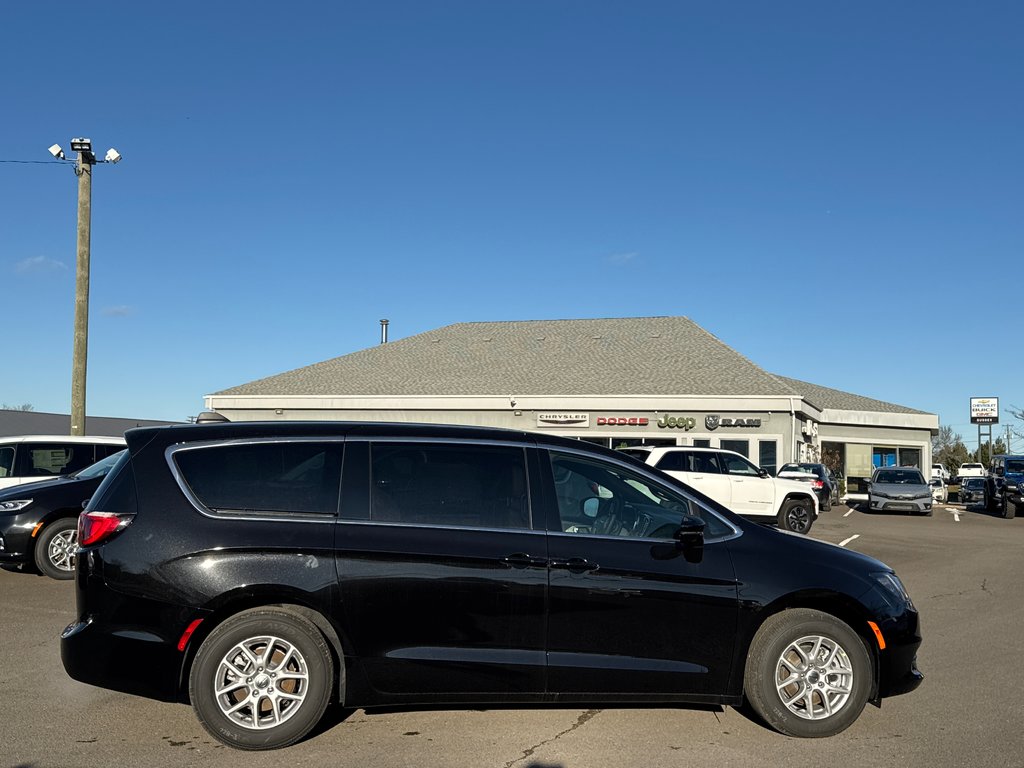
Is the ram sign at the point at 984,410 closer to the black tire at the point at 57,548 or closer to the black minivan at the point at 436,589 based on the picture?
the black tire at the point at 57,548

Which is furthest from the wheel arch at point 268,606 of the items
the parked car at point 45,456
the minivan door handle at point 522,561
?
the parked car at point 45,456

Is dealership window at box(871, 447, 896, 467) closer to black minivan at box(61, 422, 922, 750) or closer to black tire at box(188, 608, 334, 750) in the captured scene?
black minivan at box(61, 422, 922, 750)

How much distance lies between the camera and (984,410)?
73.0 meters

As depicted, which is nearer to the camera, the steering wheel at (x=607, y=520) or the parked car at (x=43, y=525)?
the steering wheel at (x=607, y=520)

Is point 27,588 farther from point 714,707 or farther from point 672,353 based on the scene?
point 672,353

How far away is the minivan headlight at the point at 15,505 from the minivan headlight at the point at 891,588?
941 cm

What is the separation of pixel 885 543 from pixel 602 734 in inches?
579

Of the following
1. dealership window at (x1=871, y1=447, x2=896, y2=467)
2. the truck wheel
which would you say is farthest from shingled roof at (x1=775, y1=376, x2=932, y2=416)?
the truck wheel

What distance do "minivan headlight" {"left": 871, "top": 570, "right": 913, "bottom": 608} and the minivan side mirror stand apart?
1.13 meters

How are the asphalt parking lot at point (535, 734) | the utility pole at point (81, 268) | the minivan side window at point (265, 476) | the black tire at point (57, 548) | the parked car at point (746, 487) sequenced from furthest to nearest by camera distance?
the parked car at point (746, 487) → the utility pole at point (81, 268) → the black tire at point (57, 548) → the minivan side window at point (265, 476) → the asphalt parking lot at point (535, 734)

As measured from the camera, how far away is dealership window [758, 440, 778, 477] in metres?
33.1

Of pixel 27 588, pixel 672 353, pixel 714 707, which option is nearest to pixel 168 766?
pixel 714 707

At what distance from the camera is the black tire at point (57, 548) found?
10977 millimetres

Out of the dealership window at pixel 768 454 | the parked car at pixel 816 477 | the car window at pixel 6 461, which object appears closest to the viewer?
the car window at pixel 6 461
